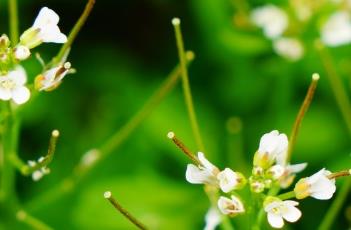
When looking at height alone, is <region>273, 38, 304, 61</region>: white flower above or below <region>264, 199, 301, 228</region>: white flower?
above

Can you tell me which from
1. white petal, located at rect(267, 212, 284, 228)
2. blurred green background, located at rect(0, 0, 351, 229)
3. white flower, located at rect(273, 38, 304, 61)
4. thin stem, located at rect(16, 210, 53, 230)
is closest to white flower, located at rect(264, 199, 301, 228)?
white petal, located at rect(267, 212, 284, 228)

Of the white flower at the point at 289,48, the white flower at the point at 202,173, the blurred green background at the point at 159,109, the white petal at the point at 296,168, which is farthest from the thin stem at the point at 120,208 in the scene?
the white flower at the point at 289,48

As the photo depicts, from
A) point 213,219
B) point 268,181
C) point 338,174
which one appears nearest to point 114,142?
point 213,219

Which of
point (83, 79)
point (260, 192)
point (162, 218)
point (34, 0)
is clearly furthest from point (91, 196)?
point (260, 192)

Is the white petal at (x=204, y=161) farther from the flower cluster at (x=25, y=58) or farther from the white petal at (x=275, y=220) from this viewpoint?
the flower cluster at (x=25, y=58)

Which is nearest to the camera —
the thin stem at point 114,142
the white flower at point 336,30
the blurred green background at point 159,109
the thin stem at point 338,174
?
the thin stem at point 338,174

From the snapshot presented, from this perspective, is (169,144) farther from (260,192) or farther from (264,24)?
(260,192)

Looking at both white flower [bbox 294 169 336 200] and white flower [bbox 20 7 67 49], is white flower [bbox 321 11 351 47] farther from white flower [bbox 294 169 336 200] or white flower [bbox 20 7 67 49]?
white flower [bbox 20 7 67 49]
